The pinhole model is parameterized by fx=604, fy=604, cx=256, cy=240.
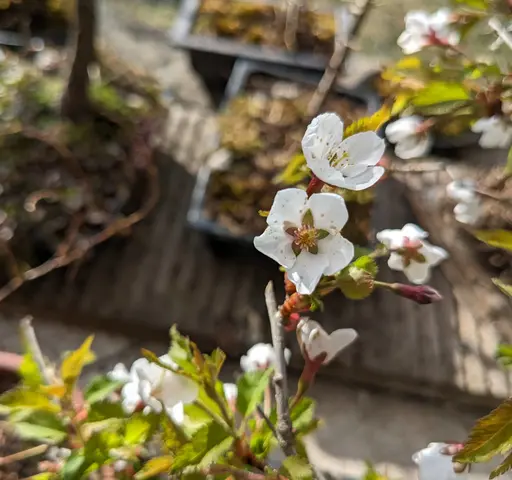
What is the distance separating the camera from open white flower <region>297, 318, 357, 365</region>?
42 centimetres

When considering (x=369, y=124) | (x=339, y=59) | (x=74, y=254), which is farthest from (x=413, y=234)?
(x=74, y=254)

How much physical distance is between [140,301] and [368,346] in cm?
37

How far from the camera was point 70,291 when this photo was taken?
0.97m

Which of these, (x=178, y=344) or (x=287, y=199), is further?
(x=178, y=344)

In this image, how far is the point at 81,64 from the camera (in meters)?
0.93

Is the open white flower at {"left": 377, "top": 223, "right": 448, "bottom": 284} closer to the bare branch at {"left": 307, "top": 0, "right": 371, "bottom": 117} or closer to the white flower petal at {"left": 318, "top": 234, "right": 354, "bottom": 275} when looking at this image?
the white flower petal at {"left": 318, "top": 234, "right": 354, "bottom": 275}

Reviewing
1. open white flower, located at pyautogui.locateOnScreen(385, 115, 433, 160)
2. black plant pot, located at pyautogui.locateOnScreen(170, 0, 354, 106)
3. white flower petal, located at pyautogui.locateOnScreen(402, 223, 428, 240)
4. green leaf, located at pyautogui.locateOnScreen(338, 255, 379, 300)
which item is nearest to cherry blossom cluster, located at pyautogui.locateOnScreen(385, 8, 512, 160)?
open white flower, located at pyautogui.locateOnScreen(385, 115, 433, 160)

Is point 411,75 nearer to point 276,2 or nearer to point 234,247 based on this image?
point 234,247

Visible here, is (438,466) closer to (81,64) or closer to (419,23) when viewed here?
(419,23)

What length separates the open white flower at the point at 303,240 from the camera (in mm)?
339

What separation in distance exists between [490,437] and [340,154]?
0.66 feet

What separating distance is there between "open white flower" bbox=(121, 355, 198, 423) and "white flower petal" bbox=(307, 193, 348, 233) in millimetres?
169

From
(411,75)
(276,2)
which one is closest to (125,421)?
(411,75)

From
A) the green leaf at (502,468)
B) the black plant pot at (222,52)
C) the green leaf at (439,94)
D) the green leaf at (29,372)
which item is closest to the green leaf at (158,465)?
the green leaf at (29,372)
